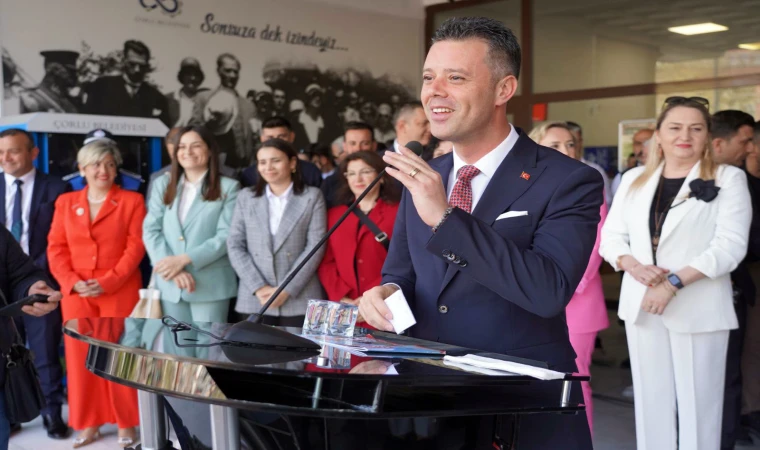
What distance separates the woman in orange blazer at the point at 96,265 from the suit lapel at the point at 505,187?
3463 mm

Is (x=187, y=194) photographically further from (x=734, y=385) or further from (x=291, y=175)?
(x=734, y=385)

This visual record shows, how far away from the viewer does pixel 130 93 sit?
7883mm

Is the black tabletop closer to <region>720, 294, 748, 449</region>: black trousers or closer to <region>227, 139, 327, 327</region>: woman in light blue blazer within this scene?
<region>227, 139, 327, 327</region>: woman in light blue blazer

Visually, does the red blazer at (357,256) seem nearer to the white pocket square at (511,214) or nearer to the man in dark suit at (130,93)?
the white pocket square at (511,214)

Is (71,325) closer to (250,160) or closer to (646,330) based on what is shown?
(646,330)

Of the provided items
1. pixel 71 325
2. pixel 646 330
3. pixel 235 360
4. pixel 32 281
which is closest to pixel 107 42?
pixel 32 281

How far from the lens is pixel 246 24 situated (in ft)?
29.0

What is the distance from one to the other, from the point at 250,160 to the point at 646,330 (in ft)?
19.3

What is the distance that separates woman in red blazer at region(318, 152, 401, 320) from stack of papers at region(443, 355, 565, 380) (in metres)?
2.98

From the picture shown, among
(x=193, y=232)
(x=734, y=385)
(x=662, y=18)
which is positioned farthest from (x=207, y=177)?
(x=662, y=18)

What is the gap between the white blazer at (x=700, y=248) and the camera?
365cm

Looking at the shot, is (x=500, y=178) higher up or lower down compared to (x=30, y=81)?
lower down

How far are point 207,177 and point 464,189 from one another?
3.37 metres

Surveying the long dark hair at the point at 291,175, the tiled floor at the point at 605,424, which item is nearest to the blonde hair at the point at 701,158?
the tiled floor at the point at 605,424
